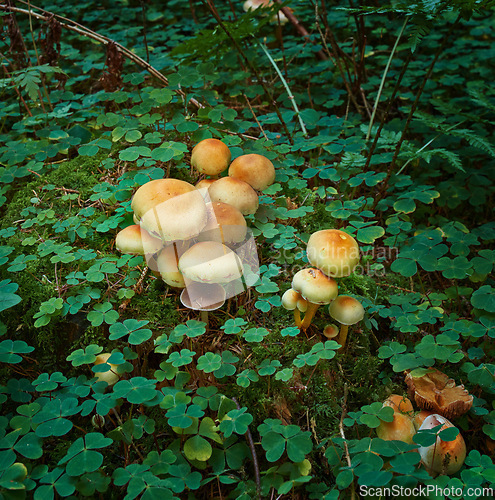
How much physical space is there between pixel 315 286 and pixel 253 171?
1.01 metres

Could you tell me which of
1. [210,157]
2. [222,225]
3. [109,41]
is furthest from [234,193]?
[109,41]

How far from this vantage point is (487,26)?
5.87m

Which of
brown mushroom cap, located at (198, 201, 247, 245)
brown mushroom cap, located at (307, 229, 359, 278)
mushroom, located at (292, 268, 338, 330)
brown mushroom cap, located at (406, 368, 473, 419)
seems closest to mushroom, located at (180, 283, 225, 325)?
brown mushroom cap, located at (198, 201, 247, 245)

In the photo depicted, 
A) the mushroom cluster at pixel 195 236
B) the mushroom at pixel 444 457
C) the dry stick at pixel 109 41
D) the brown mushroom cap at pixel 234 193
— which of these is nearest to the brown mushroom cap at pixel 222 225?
the mushroom cluster at pixel 195 236

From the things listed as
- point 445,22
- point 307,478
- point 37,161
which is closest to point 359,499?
point 307,478

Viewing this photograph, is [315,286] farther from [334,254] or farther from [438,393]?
[438,393]

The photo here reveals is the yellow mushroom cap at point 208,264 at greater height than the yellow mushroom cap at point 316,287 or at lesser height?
greater

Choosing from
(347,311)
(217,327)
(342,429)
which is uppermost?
(347,311)

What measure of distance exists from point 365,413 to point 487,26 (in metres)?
6.26

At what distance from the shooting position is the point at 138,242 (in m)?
2.28

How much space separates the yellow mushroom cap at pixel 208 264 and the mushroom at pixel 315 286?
1.06 ft

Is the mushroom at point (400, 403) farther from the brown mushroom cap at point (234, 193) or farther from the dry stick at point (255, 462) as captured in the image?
the brown mushroom cap at point (234, 193)

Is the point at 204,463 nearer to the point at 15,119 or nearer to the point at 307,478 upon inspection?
the point at 307,478

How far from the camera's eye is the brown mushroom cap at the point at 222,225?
2.26 meters
